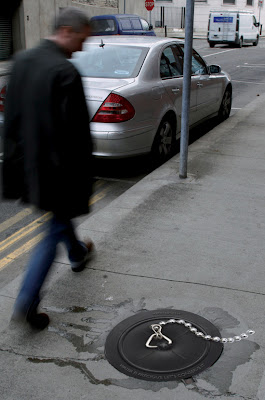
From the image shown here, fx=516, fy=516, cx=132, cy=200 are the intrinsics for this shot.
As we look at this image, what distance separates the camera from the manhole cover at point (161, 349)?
2.83 m

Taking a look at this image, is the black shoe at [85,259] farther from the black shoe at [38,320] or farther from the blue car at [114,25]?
the blue car at [114,25]

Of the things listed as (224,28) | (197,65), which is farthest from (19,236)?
(224,28)

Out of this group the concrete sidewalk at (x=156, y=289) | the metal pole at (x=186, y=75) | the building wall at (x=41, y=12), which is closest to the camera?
the concrete sidewalk at (x=156, y=289)

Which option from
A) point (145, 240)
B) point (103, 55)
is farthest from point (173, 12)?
point (145, 240)

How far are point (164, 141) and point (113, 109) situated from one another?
1.16 meters

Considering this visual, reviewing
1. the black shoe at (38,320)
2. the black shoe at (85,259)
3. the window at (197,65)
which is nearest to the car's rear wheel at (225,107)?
the window at (197,65)

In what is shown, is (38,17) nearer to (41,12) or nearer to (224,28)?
(41,12)

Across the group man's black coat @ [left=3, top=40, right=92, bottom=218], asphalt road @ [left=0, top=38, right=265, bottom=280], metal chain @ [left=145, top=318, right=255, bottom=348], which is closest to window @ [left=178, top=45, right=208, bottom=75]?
asphalt road @ [left=0, top=38, right=265, bottom=280]

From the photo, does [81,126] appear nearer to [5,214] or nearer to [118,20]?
[5,214]

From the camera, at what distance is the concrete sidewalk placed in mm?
2734

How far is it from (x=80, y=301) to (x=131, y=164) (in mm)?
3997

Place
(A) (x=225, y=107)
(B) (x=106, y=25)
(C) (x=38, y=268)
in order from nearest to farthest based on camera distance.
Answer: (C) (x=38, y=268) < (A) (x=225, y=107) < (B) (x=106, y=25)

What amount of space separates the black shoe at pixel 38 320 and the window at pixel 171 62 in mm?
4532

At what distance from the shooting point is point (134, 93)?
6203 millimetres
